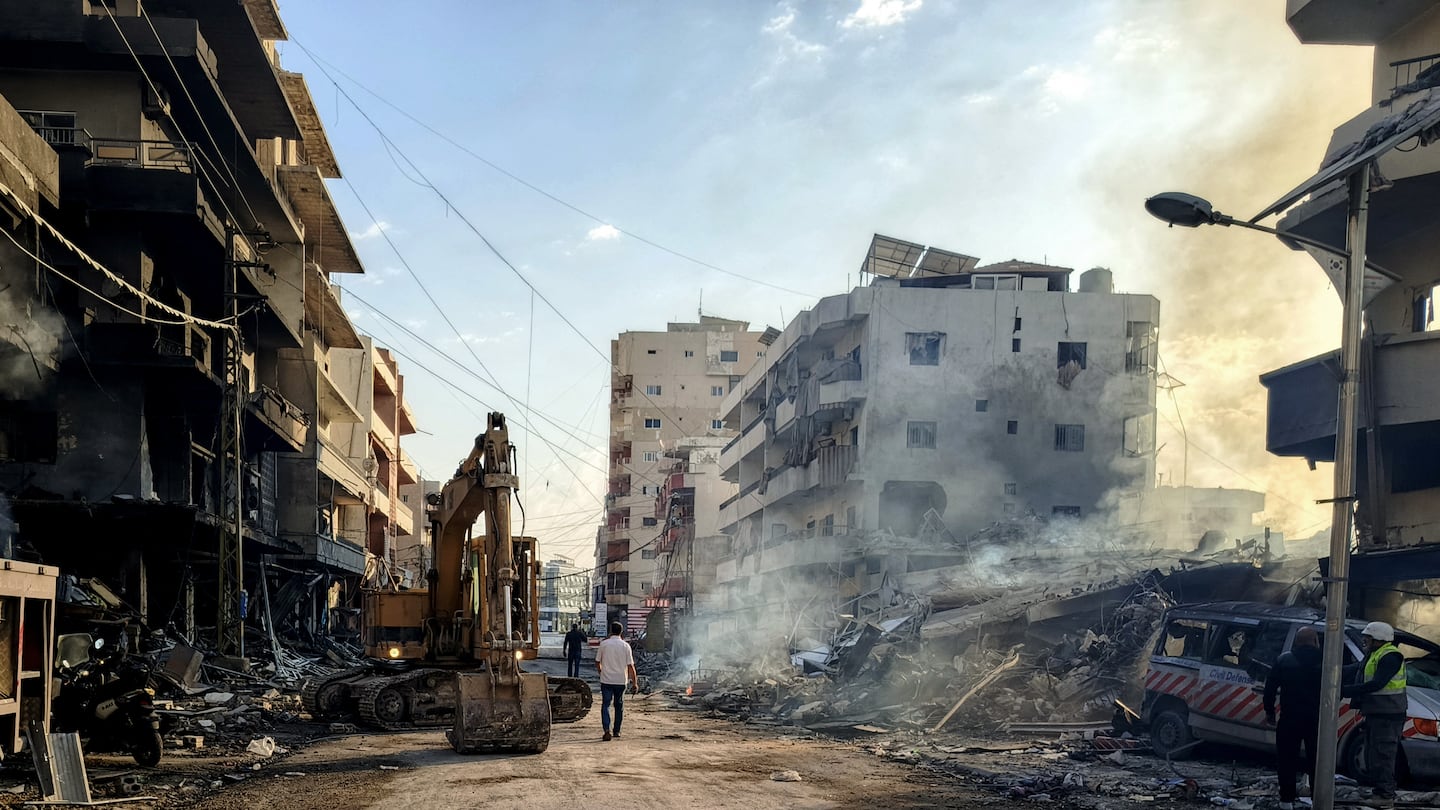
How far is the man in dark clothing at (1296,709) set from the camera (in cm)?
1184

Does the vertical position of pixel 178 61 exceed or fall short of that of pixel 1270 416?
it exceeds it

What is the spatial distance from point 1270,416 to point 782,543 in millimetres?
37640

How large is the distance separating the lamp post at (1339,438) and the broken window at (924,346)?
42.1 m

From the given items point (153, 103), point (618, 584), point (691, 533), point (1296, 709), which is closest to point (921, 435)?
point (153, 103)

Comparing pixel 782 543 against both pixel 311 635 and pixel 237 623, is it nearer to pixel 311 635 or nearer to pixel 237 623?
pixel 311 635

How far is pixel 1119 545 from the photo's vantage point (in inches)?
1660

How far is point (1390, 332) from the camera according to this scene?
20.8 metres

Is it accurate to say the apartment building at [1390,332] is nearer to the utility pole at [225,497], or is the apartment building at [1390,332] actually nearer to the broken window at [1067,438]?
the utility pole at [225,497]

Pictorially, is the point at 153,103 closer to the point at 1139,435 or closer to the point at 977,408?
the point at 977,408

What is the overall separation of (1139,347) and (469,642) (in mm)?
39964

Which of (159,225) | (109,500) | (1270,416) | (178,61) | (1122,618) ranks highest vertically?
(178,61)

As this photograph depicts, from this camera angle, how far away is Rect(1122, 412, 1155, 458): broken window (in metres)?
53.6

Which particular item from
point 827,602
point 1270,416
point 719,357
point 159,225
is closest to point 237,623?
→ point 159,225

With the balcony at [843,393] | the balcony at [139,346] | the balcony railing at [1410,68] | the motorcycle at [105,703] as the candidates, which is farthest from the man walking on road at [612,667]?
the balcony at [843,393]
